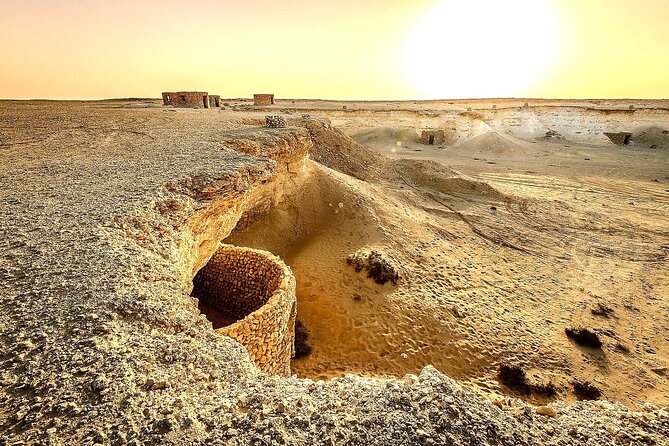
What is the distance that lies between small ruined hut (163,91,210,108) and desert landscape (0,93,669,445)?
1736 centimetres

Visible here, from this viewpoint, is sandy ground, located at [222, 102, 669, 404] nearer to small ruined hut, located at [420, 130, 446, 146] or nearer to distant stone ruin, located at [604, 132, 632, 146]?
small ruined hut, located at [420, 130, 446, 146]

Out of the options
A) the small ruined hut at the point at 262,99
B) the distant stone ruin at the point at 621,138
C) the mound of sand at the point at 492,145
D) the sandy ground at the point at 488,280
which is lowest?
the sandy ground at the point at 488,280

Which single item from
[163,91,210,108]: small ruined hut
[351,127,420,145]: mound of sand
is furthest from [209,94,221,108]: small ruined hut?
[351,127,420,145]: mound of sand

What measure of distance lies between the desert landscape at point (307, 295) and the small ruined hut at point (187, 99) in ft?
57.0

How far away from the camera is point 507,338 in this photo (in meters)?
8.70

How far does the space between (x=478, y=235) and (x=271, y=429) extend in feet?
44.8

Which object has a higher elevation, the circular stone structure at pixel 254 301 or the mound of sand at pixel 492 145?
the mound of sand at pixel 492 145

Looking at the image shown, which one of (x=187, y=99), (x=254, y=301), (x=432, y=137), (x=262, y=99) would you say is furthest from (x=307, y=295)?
(x=262, y=99)

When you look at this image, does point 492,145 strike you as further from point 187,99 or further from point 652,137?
point 187,99

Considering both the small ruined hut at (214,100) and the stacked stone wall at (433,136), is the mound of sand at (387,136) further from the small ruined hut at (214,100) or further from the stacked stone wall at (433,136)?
the small ruined hut at (214,100)

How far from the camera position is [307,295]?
9828mm

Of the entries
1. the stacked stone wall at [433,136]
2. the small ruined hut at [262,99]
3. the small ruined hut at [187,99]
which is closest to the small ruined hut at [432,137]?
the stacked stone wall at [433,136]

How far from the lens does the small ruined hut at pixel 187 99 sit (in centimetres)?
2986

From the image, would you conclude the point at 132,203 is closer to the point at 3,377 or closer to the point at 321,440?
the point at 3,377
